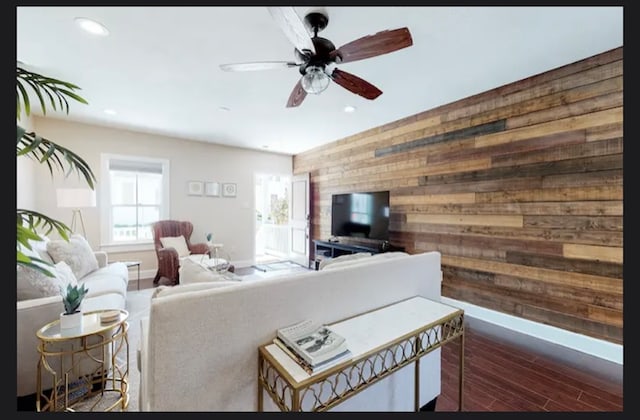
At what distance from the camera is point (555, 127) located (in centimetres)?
252

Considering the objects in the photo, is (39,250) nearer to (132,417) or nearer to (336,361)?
(132,417)

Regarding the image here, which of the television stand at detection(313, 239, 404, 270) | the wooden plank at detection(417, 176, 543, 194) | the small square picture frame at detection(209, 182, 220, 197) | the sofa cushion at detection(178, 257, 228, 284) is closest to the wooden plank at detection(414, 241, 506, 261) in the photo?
the television stand at detection(313, 239, 404, 270)

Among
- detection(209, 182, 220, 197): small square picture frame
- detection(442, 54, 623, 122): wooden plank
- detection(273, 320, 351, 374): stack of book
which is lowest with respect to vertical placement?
detection(273, 320, 351, 374): stack of book

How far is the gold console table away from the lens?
969 millimetres

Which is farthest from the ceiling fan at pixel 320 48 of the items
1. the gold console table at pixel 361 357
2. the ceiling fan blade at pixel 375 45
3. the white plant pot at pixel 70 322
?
the white plant pot at pixel 70 322

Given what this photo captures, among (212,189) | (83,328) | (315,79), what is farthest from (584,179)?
(212,189)

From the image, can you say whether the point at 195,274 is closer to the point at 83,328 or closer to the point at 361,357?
the point at 83,328

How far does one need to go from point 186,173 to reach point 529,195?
5.35 meters

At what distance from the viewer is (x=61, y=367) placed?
1.64 m

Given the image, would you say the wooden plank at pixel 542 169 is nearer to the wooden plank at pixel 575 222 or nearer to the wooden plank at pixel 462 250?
the wooden plank at pixel 575 222

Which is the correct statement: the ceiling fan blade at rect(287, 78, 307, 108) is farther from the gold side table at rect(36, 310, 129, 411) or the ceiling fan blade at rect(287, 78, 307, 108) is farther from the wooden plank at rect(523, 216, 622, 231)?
the wooden plank at rect(523, 216, 622, 231)

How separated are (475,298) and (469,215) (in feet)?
3.25

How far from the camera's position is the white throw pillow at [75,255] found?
2644 millimetres

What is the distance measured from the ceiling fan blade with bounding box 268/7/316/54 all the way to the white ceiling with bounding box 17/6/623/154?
0.30m
